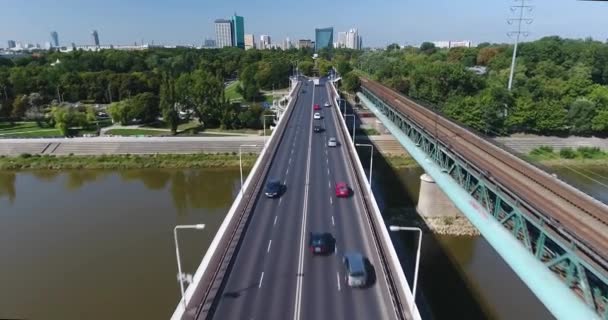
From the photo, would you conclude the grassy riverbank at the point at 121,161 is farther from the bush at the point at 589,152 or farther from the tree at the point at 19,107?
the bush at the point at 589,152

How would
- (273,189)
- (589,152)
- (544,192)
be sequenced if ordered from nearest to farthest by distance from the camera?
(544,192) < (273,189) < (589,152)

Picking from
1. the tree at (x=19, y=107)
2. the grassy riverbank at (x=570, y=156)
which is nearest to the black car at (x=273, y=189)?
the grassy riverbank at (x=570, y=156)

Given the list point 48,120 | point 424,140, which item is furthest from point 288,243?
point 48,120

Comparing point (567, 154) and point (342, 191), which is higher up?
point (342, 191)

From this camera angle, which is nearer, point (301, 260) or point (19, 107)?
point (301, 260)

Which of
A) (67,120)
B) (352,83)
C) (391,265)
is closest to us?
(391,265)

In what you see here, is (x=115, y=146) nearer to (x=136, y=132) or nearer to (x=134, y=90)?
(x=136, y=132)

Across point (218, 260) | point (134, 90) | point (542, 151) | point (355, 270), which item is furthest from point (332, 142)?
point (134, 90)
